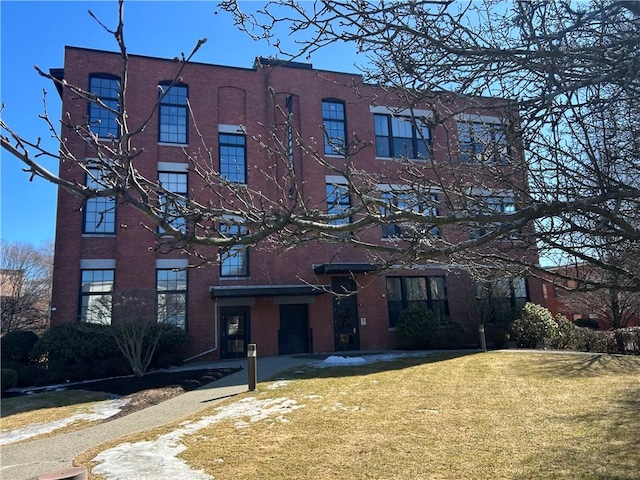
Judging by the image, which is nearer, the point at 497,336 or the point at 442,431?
the point at 442,431

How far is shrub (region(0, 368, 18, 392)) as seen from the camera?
14523 millimetres

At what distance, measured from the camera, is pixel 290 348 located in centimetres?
2062

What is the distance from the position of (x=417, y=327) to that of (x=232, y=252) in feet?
28.5

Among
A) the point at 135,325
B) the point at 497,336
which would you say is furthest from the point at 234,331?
the point at 497,336

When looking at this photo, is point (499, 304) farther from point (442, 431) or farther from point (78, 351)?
point (78, 351)

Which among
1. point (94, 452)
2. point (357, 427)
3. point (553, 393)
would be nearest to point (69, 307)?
point (94, 452)

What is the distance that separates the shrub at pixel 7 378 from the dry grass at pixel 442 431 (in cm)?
878

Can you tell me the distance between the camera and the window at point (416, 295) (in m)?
22.2

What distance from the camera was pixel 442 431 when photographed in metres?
7.20

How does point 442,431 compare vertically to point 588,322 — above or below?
below

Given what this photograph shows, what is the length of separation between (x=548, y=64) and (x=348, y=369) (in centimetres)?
1178

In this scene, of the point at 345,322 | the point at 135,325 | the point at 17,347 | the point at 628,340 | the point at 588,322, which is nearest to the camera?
the point at 135,325

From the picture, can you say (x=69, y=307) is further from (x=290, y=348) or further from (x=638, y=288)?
(x=638, y=288)

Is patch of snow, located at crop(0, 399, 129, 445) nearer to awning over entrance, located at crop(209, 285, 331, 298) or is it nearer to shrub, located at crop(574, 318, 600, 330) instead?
awning over entrance, located at crop(209, 285, 331, 298)
